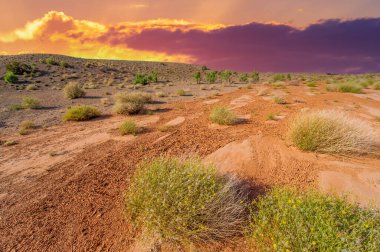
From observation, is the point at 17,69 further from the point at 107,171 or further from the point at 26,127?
the point at 107,171

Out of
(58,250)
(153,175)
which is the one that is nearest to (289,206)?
(153,175)

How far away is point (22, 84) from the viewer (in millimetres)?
29125

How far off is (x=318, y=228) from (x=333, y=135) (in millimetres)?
4391

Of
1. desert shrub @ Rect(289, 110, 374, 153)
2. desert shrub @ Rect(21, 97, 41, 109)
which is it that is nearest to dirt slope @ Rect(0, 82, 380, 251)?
desert shrub @ Rect(289, 110, 374, 153)

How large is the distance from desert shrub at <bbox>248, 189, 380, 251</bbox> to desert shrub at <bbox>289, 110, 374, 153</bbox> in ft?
11.0

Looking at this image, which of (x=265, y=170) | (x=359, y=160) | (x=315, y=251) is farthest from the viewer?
(x=359, y=160)

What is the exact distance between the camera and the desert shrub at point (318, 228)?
263 centimetres

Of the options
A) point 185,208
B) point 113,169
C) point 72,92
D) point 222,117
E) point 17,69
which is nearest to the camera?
point 185,208

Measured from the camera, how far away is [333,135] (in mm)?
6387

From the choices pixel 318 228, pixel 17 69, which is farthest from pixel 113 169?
pixel 17 69

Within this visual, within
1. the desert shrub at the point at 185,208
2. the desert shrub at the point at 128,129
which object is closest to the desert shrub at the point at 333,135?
the desert shrub at the point at 185,208

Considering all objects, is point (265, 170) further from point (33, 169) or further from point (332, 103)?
point (332, 103)

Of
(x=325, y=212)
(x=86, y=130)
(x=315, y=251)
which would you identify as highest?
(x=325, y=212)

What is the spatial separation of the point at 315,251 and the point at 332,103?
13.6 metres
